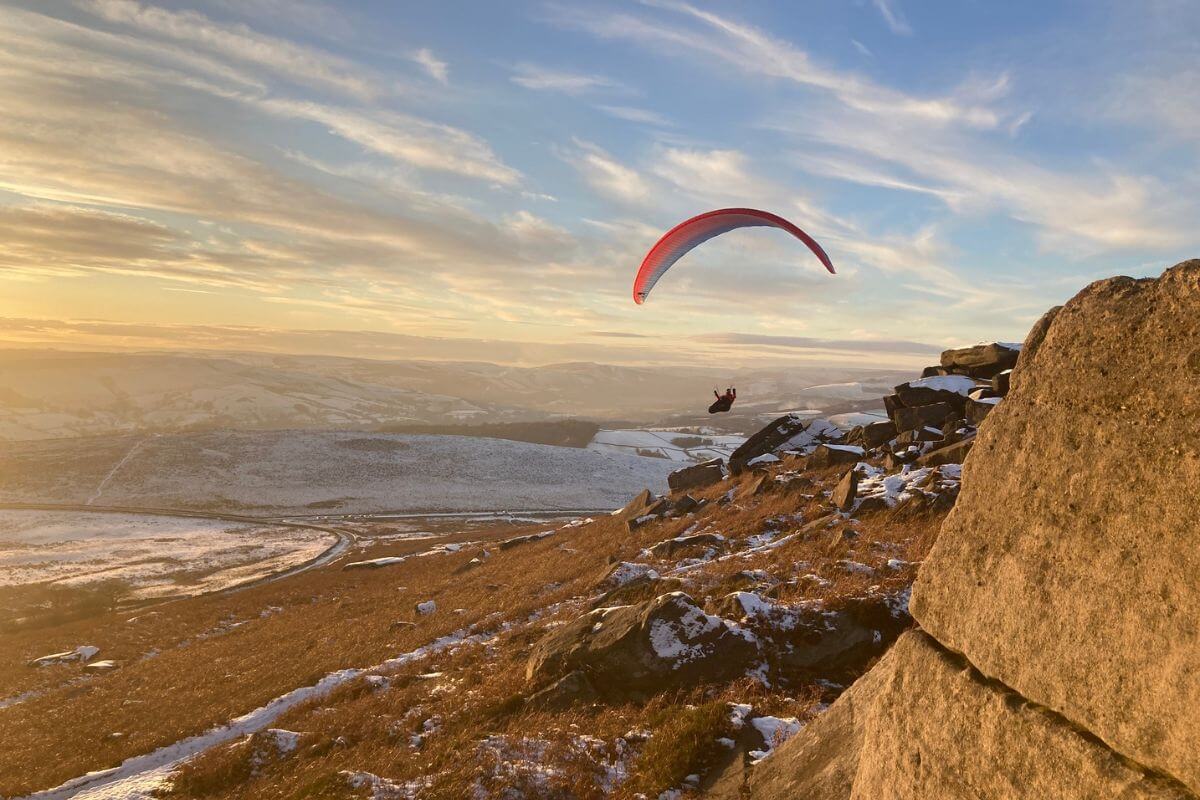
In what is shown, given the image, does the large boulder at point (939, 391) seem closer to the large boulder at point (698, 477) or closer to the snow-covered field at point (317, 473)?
the large boulder at point (698, 477)

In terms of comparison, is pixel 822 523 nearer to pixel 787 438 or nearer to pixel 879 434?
pixel 879 434

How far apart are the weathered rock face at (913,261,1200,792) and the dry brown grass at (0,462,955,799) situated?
17.3 feet

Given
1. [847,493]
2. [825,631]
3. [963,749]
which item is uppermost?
[963,749]

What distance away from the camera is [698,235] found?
19438mm

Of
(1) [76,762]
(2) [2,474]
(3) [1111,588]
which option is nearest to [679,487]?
(1) [76,762]

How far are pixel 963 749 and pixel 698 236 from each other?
17336 millimetres

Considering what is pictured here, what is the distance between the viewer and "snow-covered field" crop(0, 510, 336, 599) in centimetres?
4703

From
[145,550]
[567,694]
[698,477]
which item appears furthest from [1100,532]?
[145,550]

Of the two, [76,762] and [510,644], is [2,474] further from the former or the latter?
[510,644]

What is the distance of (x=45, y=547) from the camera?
192 ft

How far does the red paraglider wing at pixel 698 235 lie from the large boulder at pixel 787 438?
16.1 meters

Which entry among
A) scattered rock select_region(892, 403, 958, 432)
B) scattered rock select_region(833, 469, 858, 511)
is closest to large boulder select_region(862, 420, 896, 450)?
scattered rock select_region(892, 403, 958, 432)

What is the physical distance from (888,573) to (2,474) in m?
125

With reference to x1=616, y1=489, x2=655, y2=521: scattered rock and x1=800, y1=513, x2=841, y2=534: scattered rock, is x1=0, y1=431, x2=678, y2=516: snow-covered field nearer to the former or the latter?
x1=616, y1=489, x2=655, y2=521: scattered rock
